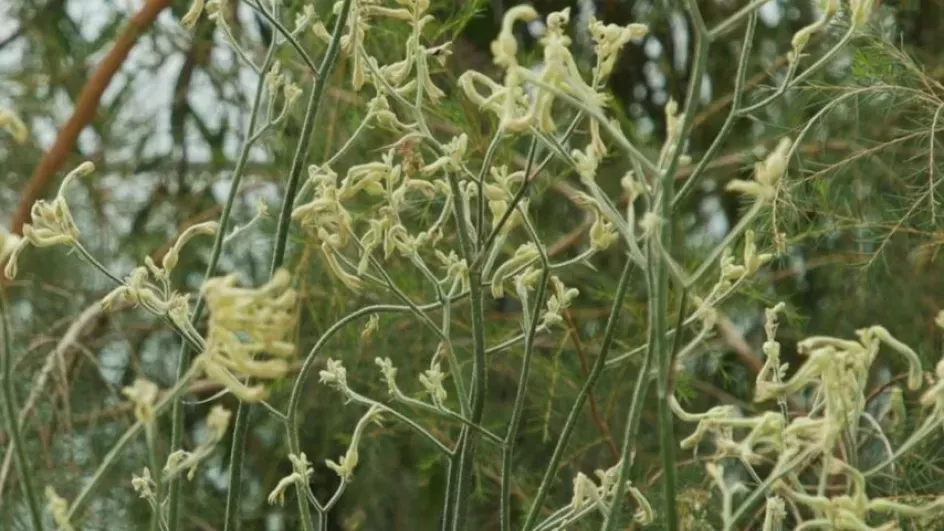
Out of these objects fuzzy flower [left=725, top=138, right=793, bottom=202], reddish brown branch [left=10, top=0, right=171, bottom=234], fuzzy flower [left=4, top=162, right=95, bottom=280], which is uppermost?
reddish brown branch [left=10, top=0, right=171, bottom=234]

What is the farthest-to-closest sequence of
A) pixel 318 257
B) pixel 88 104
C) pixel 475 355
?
pixel 88 104, pixel 318 257, pixel 475 355

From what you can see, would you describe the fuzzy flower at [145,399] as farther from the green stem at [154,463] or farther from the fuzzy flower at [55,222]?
the fuzzy flower at [55,222]

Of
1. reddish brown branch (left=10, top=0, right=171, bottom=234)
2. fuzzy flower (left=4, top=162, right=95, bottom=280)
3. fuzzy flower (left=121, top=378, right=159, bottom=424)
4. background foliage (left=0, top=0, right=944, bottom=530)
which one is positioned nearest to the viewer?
fuzzy flower (left=121, top=378, right=159, bottom=424)

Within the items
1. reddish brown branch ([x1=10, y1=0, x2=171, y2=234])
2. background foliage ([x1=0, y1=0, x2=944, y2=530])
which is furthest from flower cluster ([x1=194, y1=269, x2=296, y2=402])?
reddish brown branch ([x1=10, y1=0, x2=171, y2=234])

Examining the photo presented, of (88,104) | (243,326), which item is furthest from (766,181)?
(88,104)

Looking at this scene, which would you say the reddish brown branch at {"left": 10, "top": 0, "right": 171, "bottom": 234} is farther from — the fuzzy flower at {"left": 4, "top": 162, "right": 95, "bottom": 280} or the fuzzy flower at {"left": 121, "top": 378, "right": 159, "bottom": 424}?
the fuzzy flower at {"left": 121, "top": 378, "right": 159, "bottom": 424}

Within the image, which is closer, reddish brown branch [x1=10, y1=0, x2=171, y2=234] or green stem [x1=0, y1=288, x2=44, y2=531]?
green stem [x1=0, y1=288, x2=44, y2=531]

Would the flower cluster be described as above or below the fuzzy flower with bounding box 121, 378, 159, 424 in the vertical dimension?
above

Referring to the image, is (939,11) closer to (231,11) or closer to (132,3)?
(231,11)

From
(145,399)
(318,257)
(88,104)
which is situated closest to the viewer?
(145,399)

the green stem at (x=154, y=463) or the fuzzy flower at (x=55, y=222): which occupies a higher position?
the fuzzy flower at (x=55, y=222)

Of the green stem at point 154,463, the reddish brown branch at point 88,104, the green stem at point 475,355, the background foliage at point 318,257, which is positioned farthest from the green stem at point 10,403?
the reddish brown branch at point 88,104

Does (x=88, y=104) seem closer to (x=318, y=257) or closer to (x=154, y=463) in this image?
(x=318, y=257)

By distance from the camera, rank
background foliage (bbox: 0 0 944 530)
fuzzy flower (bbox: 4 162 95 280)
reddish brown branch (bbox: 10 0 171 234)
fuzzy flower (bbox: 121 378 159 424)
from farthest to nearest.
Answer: reddish brown branch (bbox: 10 0 171 234) → background foliage (bbox: 0 0 944 530) → fuzzy flower (bbox: 4 162 95 280) → fuzzy flower (bbox: 121 378 159 424)
